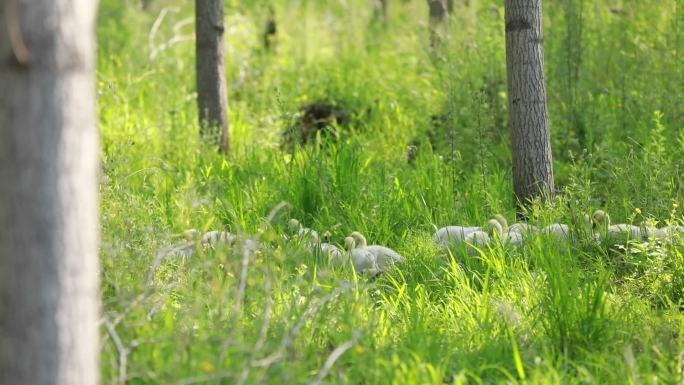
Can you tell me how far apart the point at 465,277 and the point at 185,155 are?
338cm

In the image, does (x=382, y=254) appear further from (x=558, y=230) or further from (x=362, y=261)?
(x=558, y=230)

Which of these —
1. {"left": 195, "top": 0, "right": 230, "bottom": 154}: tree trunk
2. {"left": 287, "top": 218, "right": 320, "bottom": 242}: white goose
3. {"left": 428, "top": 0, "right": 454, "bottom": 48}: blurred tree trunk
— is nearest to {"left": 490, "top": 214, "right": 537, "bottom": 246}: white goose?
{"left": 287, "top": 218, "right": 320, "bottom": 242}: white goose

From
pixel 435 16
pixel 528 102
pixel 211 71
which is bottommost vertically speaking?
pixel 528 102

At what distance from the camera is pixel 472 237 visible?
525 cm

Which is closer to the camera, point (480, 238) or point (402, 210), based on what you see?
point (480, 238)

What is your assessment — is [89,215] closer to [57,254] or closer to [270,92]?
[57,254]

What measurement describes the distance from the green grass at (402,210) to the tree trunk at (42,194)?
538 millimetres

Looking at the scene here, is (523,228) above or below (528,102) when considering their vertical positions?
below

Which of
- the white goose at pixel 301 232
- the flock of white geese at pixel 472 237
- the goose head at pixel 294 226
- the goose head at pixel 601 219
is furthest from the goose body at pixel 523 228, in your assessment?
the goose head at pixel 294 226

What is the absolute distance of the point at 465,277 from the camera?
4941 millimetres

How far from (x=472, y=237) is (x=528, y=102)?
1.17 meters

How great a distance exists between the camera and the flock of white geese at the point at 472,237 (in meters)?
5.12

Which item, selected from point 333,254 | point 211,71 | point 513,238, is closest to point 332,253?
point 333,254

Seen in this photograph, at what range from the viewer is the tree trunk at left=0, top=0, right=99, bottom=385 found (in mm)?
2629
